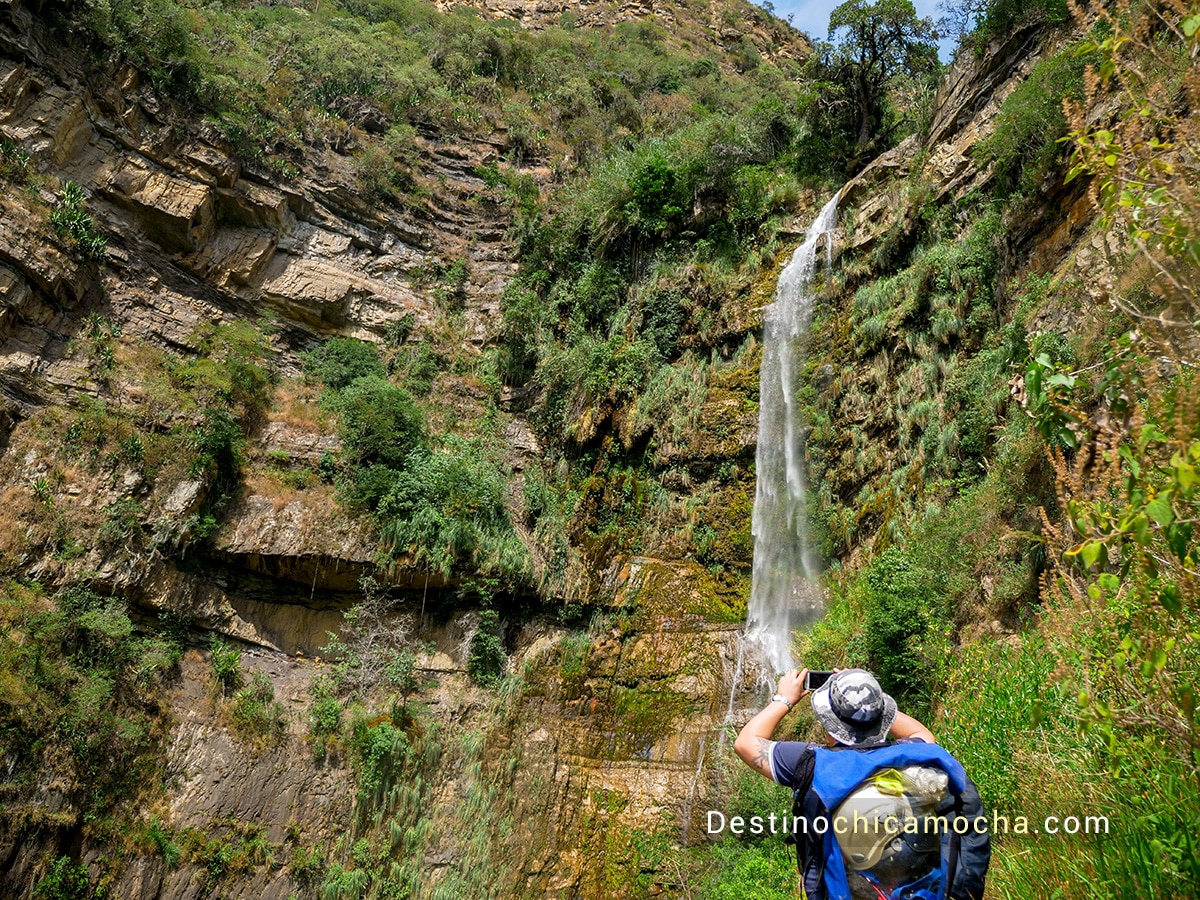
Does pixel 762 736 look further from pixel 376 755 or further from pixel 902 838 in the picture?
pixel 376 755

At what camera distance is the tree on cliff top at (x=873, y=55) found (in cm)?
1442

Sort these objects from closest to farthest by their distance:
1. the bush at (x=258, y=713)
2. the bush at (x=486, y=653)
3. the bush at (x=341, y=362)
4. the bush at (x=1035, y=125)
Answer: the bush at (x=1035, y=125) < the bush at (x=258, y=713) < the bush at (x=486, y=653) < the bush at (x=341, y=362)

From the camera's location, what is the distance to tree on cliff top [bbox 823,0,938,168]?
14.4 metres

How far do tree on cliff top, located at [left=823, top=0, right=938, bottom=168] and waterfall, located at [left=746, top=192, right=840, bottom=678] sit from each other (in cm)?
388

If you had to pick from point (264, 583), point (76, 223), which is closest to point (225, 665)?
point (264, 583)

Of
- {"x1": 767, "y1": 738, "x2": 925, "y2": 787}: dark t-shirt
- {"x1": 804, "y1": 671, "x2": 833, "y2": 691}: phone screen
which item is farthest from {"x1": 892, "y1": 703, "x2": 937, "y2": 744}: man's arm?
{"x1": 804, "y1": 671, "x2": 833, "y2": 691}: phone screen

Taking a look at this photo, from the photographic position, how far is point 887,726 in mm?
2352

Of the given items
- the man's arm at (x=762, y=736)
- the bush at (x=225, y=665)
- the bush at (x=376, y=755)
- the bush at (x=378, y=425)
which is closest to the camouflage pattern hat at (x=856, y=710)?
the man's arm at (x=762, y=736)

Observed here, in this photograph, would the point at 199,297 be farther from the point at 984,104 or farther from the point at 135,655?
the point at 984,104

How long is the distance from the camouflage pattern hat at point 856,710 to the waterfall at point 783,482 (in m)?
8.65

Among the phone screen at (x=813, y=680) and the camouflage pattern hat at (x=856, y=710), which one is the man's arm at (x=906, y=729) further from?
the phone screen at (x=813, y=680)

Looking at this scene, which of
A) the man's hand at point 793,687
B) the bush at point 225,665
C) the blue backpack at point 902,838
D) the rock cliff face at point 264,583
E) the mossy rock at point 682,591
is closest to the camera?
the blue backpack at point 902,838

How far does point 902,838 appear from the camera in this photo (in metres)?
2.12

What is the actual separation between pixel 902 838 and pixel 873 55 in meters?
17.6
